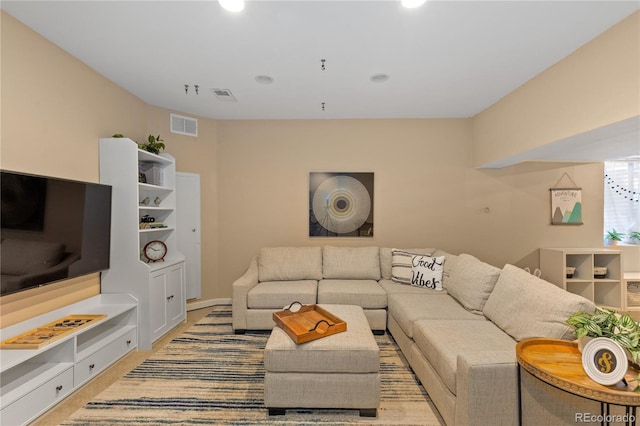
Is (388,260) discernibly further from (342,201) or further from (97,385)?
(97,385)

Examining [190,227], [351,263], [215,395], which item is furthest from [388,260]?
[190,227]

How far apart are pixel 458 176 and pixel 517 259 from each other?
4.74 ft

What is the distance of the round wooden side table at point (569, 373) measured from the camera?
3.63ft

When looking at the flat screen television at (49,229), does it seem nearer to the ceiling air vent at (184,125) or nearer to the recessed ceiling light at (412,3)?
the ceiling air vent at (184,125)

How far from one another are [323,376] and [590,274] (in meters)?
3.78

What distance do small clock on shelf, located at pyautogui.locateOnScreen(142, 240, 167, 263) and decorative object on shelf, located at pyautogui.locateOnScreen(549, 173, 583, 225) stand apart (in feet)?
16.9

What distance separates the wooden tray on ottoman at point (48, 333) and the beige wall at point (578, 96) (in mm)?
4213

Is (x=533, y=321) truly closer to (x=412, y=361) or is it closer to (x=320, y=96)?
(x=412, y=361)

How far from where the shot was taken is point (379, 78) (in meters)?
2.66

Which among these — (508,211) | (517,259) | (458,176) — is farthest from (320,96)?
(517,259)

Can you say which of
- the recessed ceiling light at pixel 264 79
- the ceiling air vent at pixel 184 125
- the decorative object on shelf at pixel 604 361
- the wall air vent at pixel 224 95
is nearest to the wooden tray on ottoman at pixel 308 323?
the decorative object on shelf at pixel 604 361

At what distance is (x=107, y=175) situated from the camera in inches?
104

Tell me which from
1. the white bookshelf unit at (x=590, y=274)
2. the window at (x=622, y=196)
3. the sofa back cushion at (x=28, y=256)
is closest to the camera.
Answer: the sofa back cushion at (x=28, y=256)

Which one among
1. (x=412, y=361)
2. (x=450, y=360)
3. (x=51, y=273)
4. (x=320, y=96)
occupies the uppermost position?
(x=320, y=96)
